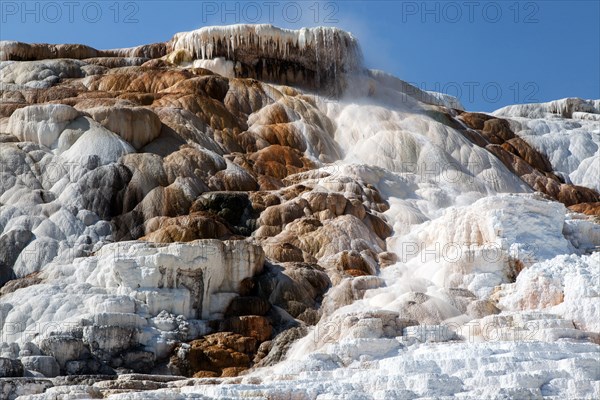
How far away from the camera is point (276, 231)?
93.1 ft

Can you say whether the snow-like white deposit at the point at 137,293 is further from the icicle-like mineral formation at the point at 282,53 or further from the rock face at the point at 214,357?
the icicle-like mineral formation at the point at 282,53

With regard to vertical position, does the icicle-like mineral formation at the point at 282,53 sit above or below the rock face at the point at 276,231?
above

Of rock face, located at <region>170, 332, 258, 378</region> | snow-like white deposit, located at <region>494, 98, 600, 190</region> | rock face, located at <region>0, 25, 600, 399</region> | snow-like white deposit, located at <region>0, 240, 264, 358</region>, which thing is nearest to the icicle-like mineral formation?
rock face, located at <region>0, 25, 600, 399</region>

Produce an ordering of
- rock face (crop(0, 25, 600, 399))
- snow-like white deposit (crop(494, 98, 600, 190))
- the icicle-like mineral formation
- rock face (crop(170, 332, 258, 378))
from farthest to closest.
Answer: the icicle-like mineral formation
snow-like white deposit (crop(494, 98, 600, 190))
rock face (crop(170, 332, 258, 378))
rock face (crop(0, 25, 600, 399))

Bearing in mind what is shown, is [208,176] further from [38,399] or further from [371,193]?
[38,399]

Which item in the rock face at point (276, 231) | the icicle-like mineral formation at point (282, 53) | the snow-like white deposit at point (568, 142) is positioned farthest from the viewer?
the icicle-like mineral formation at point (282, 53)

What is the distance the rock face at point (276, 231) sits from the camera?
20219 millimetres

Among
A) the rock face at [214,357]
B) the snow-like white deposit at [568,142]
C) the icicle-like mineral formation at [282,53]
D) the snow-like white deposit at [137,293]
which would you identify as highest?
the icicle-like mineral formation at [282,53]

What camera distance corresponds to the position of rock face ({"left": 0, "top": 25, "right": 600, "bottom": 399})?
20.2 meters

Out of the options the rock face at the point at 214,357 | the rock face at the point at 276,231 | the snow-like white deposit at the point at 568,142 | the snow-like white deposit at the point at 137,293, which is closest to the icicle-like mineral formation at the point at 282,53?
the rock face at the point at 276,231

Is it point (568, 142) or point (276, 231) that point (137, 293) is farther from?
point (568, 142)

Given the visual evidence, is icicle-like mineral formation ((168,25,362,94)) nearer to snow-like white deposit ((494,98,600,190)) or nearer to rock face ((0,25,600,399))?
rock face ((0,25,600,399))

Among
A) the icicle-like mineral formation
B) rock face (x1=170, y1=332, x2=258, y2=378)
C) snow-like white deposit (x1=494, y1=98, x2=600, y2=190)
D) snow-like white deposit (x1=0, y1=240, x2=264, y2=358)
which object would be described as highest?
the icicle-like mineral formation

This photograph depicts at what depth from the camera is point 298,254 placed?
27.0 m
